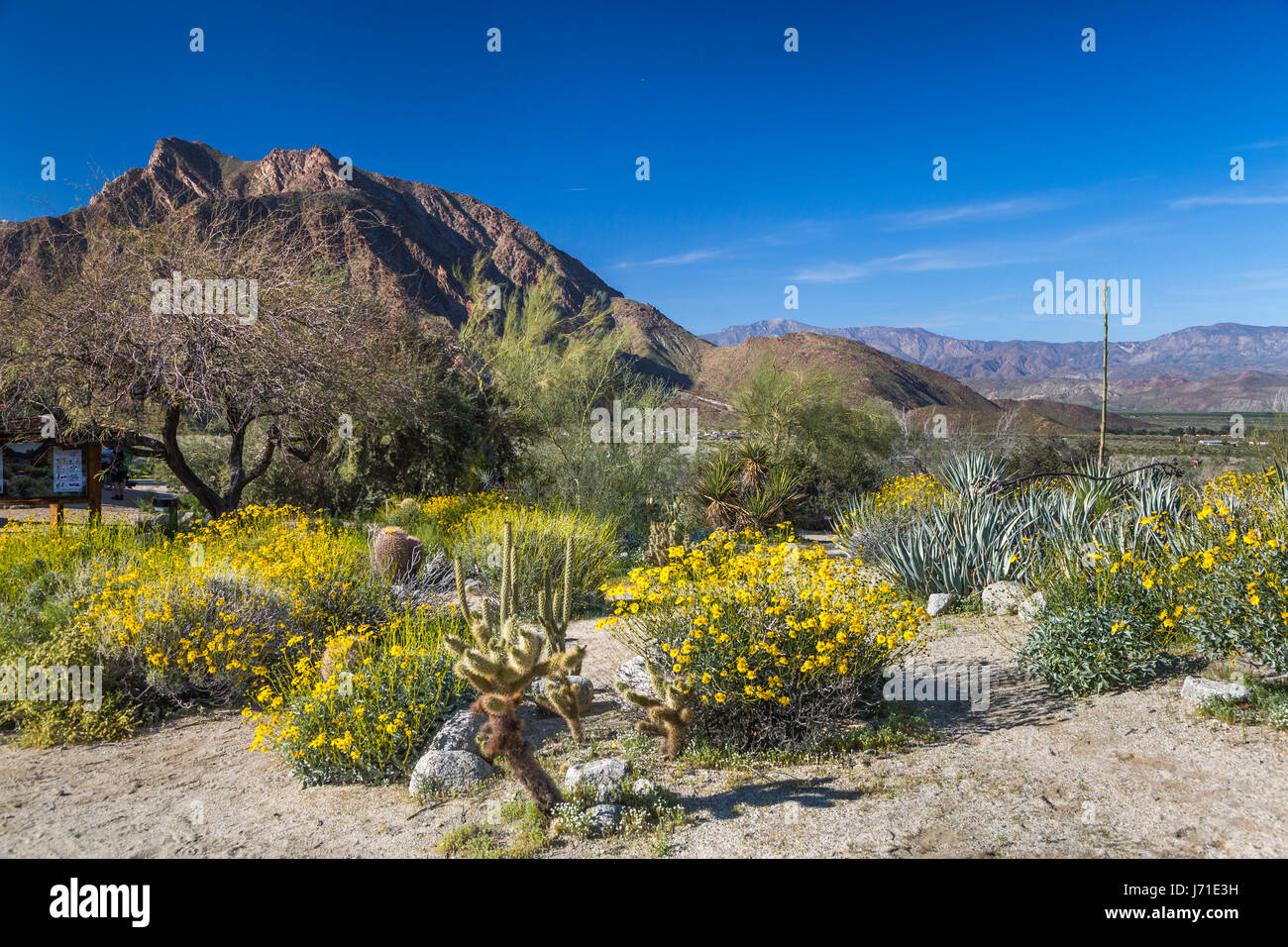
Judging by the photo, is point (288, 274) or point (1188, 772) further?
point (288, 274)

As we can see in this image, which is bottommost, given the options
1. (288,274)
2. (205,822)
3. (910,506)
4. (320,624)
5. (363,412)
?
(205,822)

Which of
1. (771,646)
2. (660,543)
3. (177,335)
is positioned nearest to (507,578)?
(771,646)

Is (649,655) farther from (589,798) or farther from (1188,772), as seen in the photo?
(1188,772)

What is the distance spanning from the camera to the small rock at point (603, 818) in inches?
134

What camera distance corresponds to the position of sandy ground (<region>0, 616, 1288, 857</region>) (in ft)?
10.6

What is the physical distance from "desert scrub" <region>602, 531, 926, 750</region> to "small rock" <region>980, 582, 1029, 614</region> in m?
2.55

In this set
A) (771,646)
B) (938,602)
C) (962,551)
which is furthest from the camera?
(962,551)

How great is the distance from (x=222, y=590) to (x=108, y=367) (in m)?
4.94

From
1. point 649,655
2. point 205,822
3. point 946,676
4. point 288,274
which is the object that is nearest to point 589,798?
point 649,655

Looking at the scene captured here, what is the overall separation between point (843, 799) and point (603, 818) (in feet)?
3.89

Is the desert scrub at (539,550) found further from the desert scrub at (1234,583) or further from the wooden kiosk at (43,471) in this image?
the desert scrub at (1234,583)

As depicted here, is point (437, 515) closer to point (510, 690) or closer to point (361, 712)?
point (361, 712)

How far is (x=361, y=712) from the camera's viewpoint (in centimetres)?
416

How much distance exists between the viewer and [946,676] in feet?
17.1
